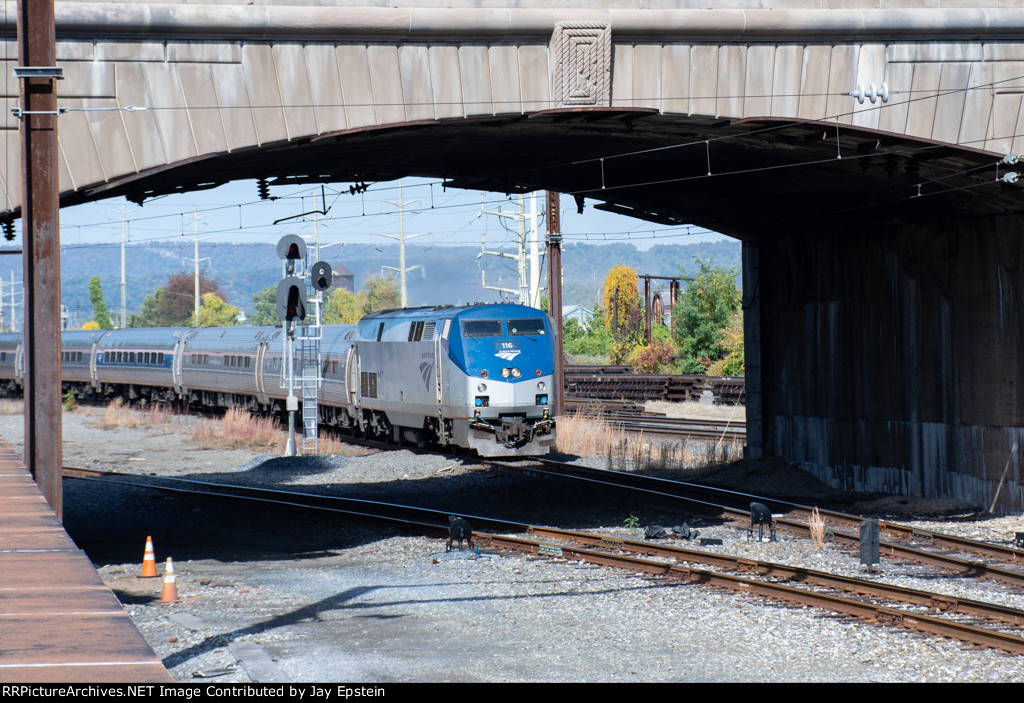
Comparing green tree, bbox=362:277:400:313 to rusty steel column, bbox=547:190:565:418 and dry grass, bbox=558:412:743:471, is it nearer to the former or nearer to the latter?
rusty steel column, bbox=547:190:565:418

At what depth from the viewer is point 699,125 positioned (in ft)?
51.1

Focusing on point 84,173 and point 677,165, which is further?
point 677,165

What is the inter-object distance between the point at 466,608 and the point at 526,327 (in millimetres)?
13525

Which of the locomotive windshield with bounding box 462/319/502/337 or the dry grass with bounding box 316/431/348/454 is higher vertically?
the locomotive windshield with bounding box 462/319/502/337

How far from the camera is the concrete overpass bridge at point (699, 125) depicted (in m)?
13.3

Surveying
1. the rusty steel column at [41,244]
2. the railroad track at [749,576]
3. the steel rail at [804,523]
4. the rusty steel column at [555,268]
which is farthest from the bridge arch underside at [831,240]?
the railroad track at [749,576]

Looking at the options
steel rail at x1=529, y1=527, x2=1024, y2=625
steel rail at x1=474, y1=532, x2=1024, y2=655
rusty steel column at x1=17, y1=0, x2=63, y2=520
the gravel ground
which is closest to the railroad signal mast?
the gravel ground

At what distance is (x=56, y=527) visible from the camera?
6383 millimetres

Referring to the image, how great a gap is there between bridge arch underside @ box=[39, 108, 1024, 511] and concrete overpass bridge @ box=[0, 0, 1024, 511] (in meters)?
0.06

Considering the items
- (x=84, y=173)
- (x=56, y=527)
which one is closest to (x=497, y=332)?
(x=84, y=173)

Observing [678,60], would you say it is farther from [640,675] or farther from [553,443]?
[553,443]

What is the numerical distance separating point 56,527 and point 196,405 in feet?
139

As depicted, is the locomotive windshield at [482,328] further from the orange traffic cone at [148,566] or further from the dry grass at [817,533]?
the orange traffic cone at [148,566]

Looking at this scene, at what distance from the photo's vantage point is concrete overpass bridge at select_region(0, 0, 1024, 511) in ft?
43.5
